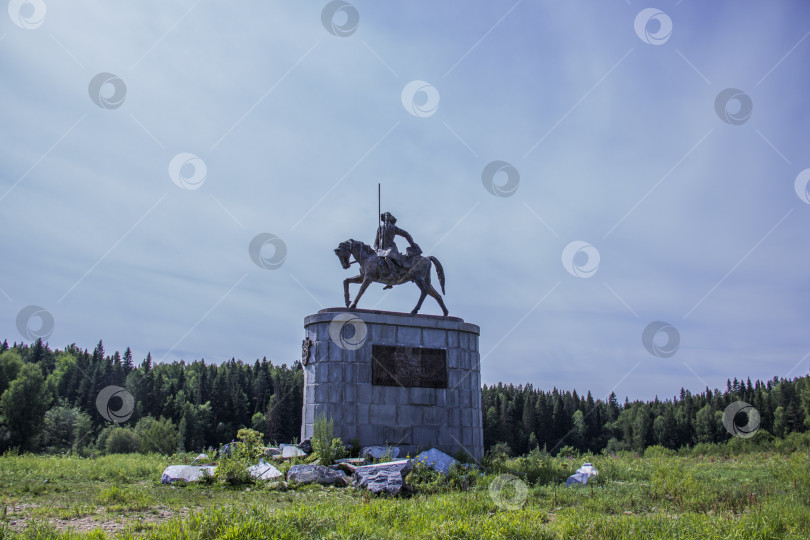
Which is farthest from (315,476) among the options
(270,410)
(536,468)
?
(270,410)

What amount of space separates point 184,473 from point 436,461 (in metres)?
4.57

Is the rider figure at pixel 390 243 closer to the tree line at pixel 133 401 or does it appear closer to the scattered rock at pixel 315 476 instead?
the scattered rock at pixel 315 476

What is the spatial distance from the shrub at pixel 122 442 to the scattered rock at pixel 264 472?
44.5 metres

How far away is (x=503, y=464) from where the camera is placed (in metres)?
12.8

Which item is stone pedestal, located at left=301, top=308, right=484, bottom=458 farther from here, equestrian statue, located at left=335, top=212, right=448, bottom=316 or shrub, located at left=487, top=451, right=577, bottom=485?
shrub, located at left=487, top=451, right=577, bottom=485

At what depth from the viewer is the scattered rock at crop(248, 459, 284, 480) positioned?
10188mm

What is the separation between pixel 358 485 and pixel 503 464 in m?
4.21

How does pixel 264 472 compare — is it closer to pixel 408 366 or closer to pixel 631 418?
pixel 408 366

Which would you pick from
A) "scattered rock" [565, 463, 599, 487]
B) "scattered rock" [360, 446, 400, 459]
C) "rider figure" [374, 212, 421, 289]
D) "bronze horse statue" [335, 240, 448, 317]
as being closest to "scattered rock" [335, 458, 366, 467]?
"scattered rock" [360, 446, 400, 459]

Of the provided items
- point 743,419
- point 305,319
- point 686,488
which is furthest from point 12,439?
point 743,419

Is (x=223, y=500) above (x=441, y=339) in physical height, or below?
below

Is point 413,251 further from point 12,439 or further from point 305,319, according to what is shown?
point 12,439

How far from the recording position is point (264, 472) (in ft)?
34.0

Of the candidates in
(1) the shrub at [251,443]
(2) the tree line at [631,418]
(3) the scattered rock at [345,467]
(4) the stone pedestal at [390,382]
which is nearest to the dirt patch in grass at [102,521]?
(1) the shrub at [251,443]
